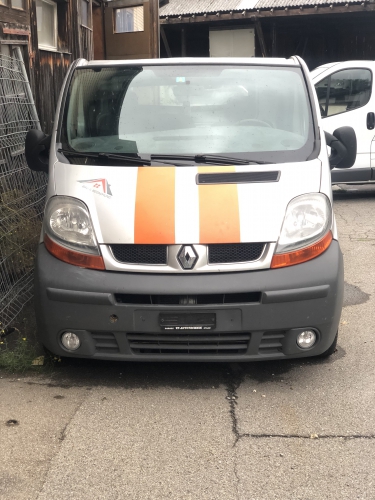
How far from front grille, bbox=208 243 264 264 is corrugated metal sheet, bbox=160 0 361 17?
12.9 metres

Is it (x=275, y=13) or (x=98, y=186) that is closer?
(x=98, y=186)

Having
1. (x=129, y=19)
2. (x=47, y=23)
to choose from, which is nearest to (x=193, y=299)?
(x=47, y=23)

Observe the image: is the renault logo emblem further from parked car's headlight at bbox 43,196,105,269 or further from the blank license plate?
parked car's headlight at bbox 43,196,105,269

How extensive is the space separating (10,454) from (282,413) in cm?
140

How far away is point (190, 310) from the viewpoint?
3754 millimetres

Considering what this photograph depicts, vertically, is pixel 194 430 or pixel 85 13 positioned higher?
pixel 85 13

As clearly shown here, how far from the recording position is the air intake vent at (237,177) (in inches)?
160

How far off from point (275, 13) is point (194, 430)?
1416 centimetres

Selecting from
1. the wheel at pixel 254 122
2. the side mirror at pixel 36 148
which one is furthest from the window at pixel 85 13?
the wheel at pixel 254 122

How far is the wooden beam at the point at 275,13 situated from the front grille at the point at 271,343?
13.0 m

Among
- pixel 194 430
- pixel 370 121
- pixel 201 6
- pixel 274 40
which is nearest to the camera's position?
pixel 194 430

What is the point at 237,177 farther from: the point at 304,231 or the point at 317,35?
the point at 317,35

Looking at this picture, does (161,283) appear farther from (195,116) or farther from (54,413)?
(195,116)

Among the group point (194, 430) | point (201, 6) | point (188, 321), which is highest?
point (201, 6)
